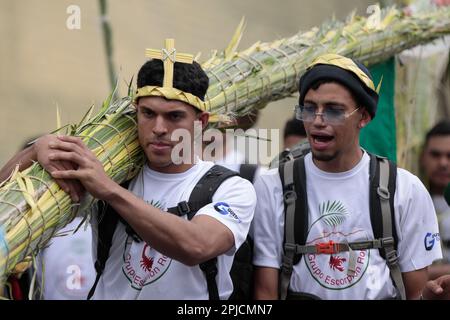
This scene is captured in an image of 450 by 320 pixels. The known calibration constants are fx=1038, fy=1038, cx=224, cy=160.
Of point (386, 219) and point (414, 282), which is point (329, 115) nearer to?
point (386, 219)

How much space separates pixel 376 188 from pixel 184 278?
3.19 feet

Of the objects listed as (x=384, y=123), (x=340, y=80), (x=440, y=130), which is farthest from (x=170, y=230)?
(x=440, y=130)

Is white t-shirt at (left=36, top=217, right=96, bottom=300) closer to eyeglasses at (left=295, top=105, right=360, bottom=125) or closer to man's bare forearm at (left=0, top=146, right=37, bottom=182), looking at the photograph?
man's bare forearm at (left=0, top=146, right=37, bottom=182)

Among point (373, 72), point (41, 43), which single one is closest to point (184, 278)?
point (373, 72)

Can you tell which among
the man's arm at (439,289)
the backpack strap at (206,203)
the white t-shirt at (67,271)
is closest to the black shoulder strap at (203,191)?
the backpack strap at (206,203)

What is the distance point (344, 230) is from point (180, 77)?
3.24ft

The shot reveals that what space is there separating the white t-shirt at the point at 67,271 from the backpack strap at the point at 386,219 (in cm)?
146

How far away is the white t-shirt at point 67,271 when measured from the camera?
16.6 feet

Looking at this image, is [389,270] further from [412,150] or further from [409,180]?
[412,150]

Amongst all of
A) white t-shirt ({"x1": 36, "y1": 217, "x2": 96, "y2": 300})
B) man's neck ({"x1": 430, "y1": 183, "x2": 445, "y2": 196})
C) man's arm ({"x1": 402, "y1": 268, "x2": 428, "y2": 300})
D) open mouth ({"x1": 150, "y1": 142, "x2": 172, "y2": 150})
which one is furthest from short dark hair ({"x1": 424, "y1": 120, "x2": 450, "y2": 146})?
open mouth ({"x1": 150, "y1": 142, "x2": 172, "y2": 150})

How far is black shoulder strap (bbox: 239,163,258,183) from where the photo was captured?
192 inches

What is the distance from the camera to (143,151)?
4.35 m

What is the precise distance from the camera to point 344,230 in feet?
14.7
